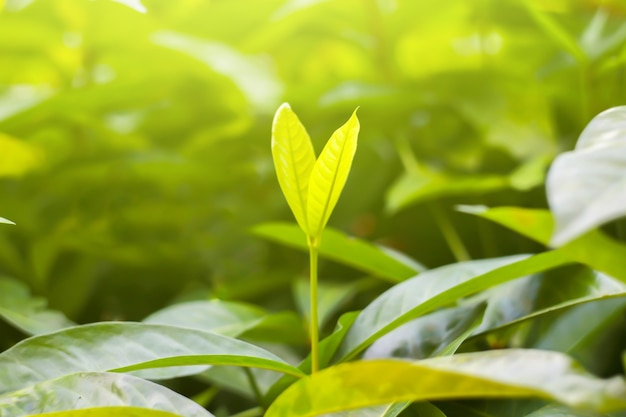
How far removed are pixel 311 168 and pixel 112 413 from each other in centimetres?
15

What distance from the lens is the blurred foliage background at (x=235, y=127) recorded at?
583 mm

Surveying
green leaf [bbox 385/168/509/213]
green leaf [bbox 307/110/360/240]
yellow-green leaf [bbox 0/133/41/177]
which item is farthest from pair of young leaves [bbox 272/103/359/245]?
yellow-green leaf [bbox 0/133/41/177]

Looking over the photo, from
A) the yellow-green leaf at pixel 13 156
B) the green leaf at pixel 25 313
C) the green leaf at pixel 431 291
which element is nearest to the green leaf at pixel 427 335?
the green leaf at pixel 431 291

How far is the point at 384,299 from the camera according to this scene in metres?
0.35

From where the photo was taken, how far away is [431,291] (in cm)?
33

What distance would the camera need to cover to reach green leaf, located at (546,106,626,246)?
0.18 m

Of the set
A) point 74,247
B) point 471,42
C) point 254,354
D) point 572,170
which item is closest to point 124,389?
point 254,354

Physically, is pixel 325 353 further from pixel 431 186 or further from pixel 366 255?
pixel 431 186

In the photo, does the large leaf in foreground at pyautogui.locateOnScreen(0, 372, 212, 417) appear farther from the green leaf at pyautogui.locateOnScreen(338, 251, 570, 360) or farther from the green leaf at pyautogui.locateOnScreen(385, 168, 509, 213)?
the green leaf at pyautogui.locateOnScreen(385, 168, 509, 213)

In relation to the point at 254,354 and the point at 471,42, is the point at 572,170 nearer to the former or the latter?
the point at 254,354

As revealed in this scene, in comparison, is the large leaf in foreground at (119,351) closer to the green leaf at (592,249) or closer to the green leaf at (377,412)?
the green leaf at (377,412)

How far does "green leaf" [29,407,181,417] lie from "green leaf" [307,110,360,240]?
121 millimetres

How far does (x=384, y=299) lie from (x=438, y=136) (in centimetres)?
39

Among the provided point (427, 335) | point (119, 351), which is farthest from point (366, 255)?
point (119, 351)
